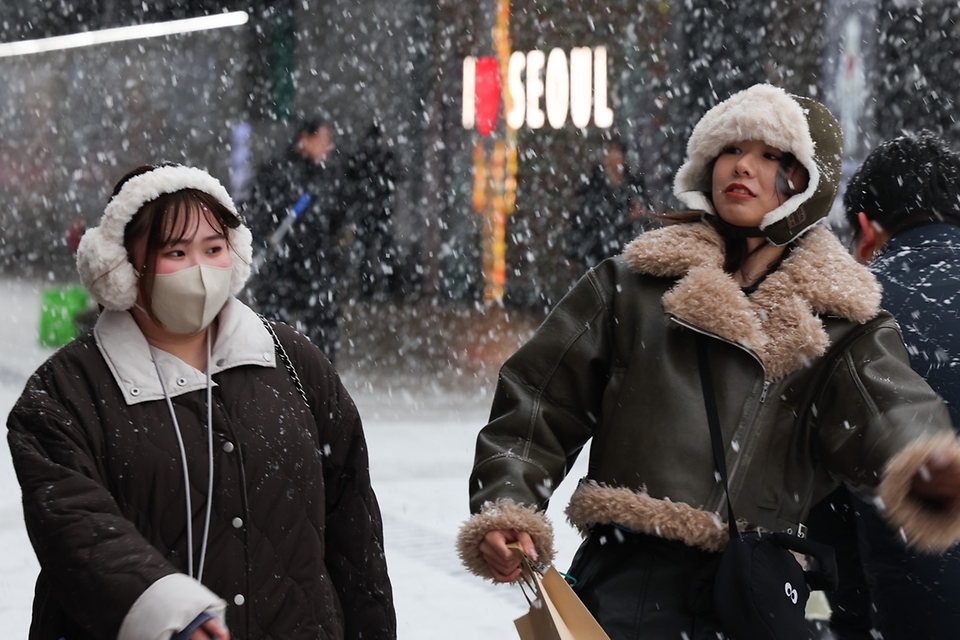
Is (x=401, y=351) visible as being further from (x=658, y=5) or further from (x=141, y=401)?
(x=141, y=401)

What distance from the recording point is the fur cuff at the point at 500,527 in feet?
7.38

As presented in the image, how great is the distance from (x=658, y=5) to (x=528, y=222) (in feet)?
10.3

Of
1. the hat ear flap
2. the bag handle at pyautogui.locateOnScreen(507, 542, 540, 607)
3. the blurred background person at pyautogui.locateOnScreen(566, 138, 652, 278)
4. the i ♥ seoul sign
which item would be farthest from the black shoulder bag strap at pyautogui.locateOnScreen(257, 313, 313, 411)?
the i ♥ seoul sign

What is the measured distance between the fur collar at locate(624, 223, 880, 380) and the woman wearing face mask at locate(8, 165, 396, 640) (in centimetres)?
68

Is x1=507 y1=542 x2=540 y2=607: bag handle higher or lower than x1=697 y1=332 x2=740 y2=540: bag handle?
above

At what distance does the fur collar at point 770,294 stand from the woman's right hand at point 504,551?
0.50 metres

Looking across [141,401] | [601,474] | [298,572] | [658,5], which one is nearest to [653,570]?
[601,474]

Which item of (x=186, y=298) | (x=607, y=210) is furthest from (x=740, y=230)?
(x=607, y=210)

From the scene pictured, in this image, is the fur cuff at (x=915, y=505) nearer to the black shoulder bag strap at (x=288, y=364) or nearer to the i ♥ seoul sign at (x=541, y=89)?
the black shoulder bag strap at (x=288, y=364)

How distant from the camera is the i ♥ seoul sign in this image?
15117 millimetres

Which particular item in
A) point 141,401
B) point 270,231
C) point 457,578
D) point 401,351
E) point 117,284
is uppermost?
point 117,284

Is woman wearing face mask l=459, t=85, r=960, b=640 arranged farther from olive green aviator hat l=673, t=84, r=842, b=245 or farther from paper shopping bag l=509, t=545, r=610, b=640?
paper shopping bag l=509, t=545, r=610, b=640

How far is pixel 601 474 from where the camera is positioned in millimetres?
2359

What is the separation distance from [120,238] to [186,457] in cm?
42
